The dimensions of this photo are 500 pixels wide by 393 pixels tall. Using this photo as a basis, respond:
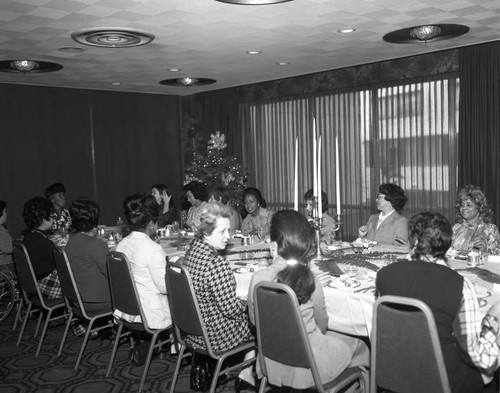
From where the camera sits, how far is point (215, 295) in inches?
129

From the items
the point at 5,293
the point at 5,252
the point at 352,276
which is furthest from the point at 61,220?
the point at 352,276

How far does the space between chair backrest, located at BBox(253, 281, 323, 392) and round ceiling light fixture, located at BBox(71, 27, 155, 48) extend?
362cm

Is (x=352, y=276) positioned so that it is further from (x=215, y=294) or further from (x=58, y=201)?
(x=58, y=201)

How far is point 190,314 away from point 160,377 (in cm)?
113

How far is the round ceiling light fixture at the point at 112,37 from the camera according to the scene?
5457 mm

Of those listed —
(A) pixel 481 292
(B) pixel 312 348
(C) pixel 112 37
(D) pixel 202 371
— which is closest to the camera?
(B) pixel 312 348

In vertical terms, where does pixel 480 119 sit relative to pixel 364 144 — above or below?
above

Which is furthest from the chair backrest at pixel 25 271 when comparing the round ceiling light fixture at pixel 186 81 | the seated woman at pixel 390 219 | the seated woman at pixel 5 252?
the round ceiling light fixture at pixel 186 81

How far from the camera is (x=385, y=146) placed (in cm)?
801

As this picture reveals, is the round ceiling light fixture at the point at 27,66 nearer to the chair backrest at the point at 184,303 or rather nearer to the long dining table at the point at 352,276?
the long dining table at the point at 352,276

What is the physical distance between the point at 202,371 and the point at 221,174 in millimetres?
5911

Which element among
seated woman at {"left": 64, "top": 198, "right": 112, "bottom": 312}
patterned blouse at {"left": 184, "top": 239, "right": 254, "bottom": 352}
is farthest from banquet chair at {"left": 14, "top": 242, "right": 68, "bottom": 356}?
patterned blouse at {"left": 184, "top": 239, "right": 254, "bottom": 352}

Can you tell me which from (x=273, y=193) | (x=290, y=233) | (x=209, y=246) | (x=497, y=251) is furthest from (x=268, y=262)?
(x=273, y=193)

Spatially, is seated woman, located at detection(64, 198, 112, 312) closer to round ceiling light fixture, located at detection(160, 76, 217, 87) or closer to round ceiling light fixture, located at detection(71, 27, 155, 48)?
round ceiling light fixture, located at detection(71, 27, 155, 48)
